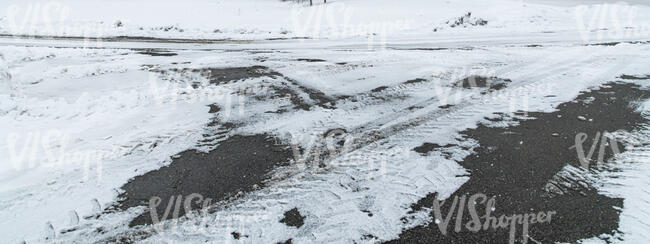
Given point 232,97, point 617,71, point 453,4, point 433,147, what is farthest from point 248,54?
point 453,4

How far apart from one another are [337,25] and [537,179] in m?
13.3

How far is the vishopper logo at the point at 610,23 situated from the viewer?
11.1m

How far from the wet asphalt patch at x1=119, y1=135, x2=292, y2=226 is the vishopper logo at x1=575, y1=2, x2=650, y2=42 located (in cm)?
1011

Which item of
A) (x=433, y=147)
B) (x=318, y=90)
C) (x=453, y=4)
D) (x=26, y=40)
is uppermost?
(x=453, y=4)

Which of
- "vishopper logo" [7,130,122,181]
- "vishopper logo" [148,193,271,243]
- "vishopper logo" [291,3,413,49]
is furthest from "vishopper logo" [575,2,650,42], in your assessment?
"vishopper logo" [7,130,122,181]

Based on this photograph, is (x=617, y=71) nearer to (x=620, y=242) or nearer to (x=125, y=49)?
(x=620, y=242)

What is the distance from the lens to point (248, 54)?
31.9ft

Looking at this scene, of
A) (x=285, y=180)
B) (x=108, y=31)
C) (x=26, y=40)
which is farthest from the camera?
(x=108, y=31)

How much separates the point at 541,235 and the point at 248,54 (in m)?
8.00

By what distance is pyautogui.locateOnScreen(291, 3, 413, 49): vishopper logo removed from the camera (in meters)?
13.4

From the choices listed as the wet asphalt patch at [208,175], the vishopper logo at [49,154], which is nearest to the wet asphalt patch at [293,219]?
the wet asphalt patch at [208,175]

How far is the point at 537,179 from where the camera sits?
379 cm

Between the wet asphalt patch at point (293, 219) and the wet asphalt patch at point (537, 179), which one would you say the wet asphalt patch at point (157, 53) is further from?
the wet asphalt patch at point (537, 179)

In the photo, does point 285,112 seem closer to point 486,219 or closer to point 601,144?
point 486,219
